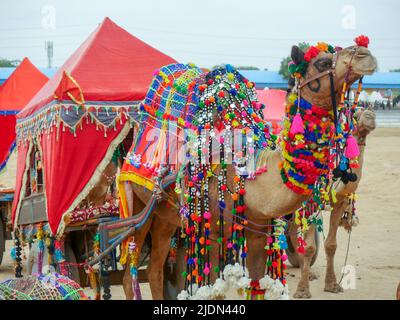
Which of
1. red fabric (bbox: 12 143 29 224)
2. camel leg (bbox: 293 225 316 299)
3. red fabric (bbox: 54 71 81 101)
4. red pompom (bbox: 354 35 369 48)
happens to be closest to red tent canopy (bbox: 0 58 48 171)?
red fabric (bbox: 12 143 29 224)

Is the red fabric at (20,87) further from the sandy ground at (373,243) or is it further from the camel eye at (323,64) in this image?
the camel eye at (323,64)

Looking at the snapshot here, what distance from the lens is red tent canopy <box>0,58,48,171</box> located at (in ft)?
36.4

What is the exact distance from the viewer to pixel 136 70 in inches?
324

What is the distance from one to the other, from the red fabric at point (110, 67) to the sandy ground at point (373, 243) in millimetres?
2366

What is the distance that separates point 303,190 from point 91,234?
338cm

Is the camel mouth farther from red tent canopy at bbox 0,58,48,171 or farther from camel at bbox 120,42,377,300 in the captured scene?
red tent canopy at bbox 0,58,48,171

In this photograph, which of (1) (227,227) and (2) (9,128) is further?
(2) (9,128)

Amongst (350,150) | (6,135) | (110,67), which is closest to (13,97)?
(6,135)

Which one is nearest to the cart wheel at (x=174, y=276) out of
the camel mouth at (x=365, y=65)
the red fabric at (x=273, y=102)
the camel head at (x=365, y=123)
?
the camel head at (x=365, y=123)

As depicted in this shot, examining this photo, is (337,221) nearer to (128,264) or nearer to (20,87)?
(128,264)

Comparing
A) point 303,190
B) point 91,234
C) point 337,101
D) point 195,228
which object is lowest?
point 91,234
